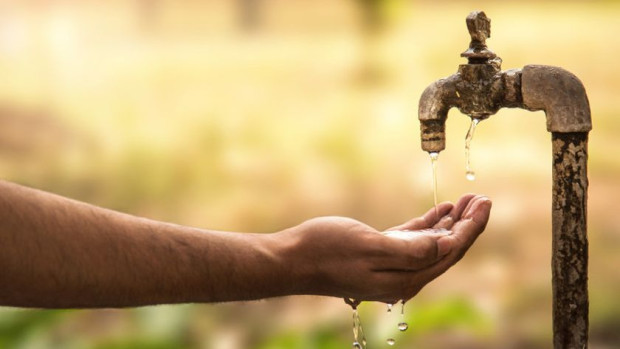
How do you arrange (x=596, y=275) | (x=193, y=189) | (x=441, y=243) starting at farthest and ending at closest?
1. (x=193, y=189)
2. (x=596, y=275)
3. (x=441, y=243)

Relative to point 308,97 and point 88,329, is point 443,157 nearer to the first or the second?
point 308,97

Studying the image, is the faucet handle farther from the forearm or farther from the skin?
the forearm

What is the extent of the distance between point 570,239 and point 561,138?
0.10m

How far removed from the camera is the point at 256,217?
201 centimetres

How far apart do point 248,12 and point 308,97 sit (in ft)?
0.75

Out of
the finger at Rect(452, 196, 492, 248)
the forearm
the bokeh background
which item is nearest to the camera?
the forearm

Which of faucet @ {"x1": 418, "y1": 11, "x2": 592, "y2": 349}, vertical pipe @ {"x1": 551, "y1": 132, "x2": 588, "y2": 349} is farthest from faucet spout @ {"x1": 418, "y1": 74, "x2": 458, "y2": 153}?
vertical pipe @ {"x1": 551, "y1": 132, "x2": 588, "y2": 349}

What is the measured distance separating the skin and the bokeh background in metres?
1.08

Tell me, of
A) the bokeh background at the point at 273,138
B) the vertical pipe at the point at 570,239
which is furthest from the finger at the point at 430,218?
the bokeh background at the point at 273,138

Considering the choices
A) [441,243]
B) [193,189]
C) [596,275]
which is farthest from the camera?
[193,189]

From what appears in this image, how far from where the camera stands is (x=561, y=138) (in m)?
0.88

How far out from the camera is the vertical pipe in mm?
872

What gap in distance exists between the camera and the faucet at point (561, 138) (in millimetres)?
869

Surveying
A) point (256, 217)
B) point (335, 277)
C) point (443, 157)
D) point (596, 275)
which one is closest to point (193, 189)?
point (256, 217)
